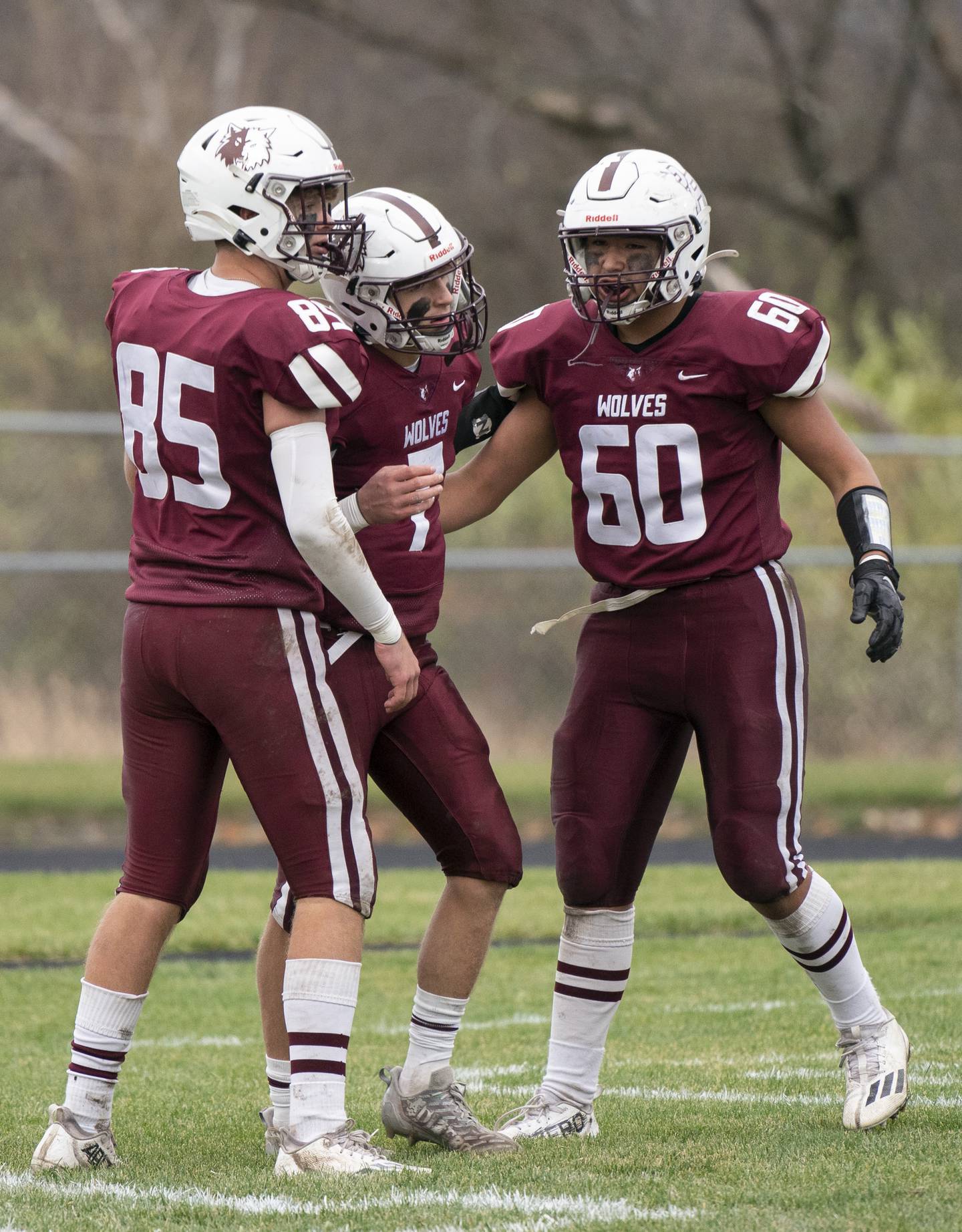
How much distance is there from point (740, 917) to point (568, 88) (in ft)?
39.2

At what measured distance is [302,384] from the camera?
3.19 meters

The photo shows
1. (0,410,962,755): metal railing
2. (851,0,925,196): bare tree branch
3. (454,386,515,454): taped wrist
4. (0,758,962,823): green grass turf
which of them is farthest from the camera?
(851,0,925,196): bare tree branch

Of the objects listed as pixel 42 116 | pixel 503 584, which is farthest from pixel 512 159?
pixel 503 584

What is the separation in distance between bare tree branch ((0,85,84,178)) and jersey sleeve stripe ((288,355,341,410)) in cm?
1660

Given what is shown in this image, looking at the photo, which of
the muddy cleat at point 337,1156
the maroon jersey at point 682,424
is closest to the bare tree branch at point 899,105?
the maroon jersey at point 682,424

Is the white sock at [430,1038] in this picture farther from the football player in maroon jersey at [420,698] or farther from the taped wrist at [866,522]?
the taped wrist at [866,522]

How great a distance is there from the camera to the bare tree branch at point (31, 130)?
19.0 meters

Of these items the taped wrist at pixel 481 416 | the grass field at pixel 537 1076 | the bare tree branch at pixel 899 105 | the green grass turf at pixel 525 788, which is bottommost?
the green grass turf at pixel 525 788

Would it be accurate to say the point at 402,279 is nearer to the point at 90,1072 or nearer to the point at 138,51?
the point at 90,1072

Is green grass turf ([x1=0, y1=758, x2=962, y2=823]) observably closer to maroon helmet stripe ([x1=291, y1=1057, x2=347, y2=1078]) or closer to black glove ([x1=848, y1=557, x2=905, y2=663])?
black glove ([x1=848, y1=557, x2=905, y2=663])

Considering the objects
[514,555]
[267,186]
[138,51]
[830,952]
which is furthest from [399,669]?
[138,51]

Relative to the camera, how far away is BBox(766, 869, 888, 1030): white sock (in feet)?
12.5

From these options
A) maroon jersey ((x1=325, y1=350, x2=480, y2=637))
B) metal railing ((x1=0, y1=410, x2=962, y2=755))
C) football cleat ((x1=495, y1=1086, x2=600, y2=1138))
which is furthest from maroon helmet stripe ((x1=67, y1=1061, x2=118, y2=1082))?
metal railing ((x1=0, y1=410, x2=962, y2=755))

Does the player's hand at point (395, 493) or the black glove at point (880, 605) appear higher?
the player's hand at point (395, 493)
